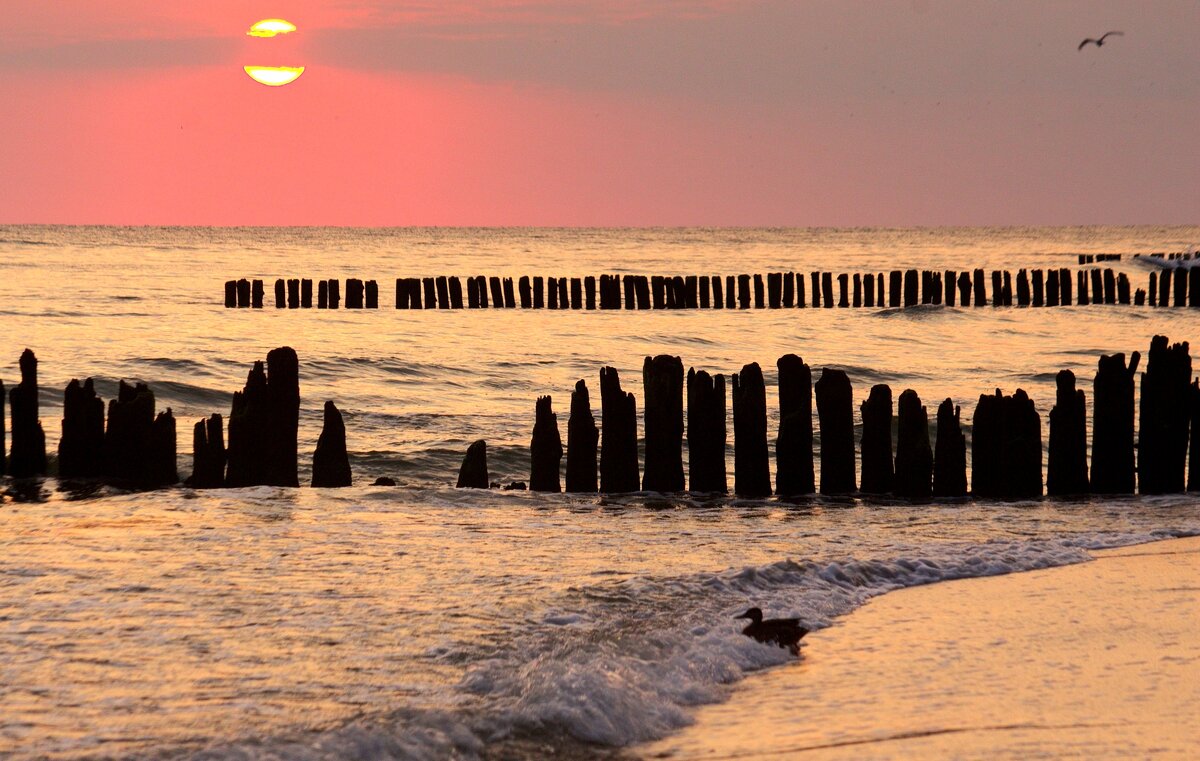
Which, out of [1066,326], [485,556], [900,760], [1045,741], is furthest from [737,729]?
[1066,326]

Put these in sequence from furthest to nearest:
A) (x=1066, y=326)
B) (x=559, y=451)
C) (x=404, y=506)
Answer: (x=1066, y=326) < (x=559, y=451) < (x=404, y=506)

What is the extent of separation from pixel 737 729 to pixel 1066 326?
2825 centimetres

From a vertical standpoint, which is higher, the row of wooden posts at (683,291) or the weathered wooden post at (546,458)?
the row of wooden posts at (683,291)

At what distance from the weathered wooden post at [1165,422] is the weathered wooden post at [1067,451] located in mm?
506

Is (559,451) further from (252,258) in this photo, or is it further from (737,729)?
(252,258)

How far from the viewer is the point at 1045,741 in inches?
179

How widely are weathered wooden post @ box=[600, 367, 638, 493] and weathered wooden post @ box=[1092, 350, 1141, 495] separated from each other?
324 centimetres

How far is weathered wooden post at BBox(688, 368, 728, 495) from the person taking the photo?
939 cm

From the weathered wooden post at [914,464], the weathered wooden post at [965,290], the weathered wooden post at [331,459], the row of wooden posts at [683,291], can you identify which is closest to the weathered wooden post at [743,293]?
the row of wooden posts at [683,291]

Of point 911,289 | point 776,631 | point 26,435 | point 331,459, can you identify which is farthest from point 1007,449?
point 911,289

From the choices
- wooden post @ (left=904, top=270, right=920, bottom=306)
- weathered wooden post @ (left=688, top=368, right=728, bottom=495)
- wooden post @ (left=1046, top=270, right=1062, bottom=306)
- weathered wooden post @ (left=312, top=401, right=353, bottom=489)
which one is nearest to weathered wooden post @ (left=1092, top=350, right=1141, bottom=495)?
weathered wooden post @ (left=688, top=368, right=728, bottom=495)

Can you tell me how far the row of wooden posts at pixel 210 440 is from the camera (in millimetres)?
9320

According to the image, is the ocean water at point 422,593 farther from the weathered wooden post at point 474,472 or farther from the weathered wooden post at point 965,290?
the weathered wooden post at point 965,290

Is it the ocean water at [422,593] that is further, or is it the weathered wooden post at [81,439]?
the weathered wooden post at [81,439]
